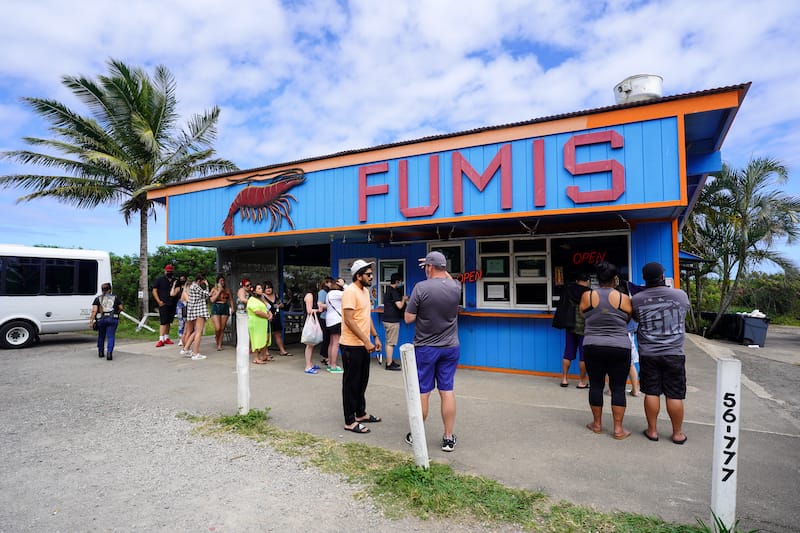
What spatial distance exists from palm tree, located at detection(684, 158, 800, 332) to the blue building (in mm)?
6702

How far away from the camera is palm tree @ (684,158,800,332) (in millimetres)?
13695

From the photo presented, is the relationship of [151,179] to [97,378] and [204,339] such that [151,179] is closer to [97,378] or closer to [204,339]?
[204,339]

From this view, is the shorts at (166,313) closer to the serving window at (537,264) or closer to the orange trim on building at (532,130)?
the orange trim on building at (532,130)

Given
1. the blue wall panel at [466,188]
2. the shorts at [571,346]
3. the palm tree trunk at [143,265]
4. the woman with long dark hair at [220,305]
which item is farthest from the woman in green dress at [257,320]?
the palm tree trunk at [143,265]

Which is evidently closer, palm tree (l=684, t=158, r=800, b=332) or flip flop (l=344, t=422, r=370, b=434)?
flip flop (l=344, t=422, r=370, b=434)

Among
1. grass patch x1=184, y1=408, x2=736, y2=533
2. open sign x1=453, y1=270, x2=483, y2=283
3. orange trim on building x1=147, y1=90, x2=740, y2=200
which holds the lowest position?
grass patch x1=184, y1=408, x2=736, y2=533

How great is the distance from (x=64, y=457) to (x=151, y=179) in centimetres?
1483

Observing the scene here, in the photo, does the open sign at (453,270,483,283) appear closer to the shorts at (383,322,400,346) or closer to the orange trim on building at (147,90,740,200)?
the shorts at (383,322,400,346)

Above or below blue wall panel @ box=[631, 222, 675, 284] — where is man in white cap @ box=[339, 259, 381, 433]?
below

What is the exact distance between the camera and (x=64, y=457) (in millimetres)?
4125

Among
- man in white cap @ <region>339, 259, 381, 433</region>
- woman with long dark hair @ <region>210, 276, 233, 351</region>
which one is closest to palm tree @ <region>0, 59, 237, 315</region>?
woman with long dark hair @ <region>210, 276, 233, 351</region>

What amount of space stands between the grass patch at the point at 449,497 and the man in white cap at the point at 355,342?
0.48m

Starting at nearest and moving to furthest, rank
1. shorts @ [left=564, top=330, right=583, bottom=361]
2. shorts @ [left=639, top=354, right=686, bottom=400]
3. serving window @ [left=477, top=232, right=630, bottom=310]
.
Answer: shorts @ [left=639, top=354, right=686, bottom=400], shorts @ [left=564, top=330, right=583, bottom=361], serving window @ [left=477, top=232, right=630, bottom=310]

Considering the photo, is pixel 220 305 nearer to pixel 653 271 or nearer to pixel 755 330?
pixel 653 271
